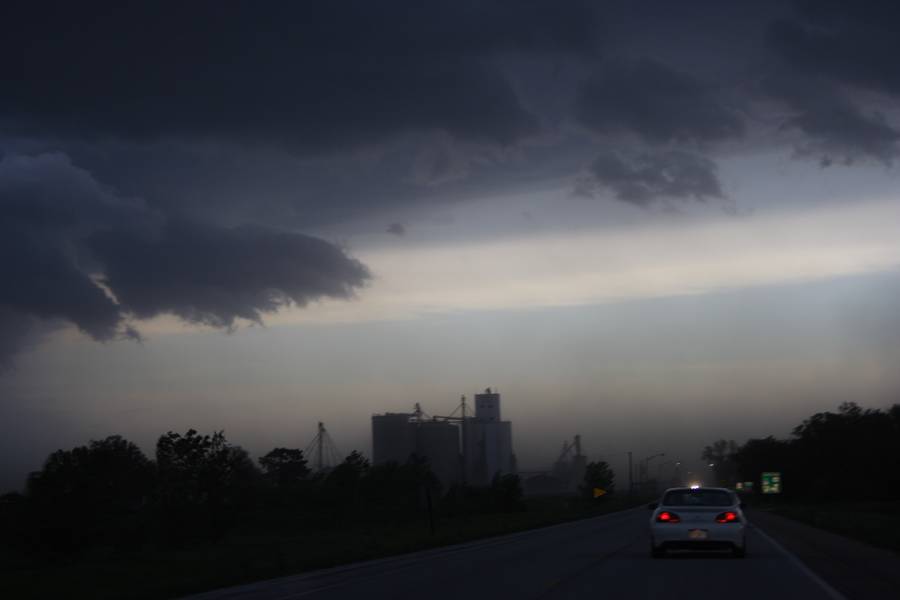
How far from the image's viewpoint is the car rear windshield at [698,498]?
26031mm

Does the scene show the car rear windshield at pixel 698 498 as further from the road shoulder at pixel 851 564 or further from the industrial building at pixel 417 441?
the industrial building at pixel 417 441

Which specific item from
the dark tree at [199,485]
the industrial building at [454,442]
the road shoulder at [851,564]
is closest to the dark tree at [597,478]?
the industrial building at [454,442]

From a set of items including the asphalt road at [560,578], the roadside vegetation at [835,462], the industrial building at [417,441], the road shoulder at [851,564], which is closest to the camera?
the asphalt road at [560,578]

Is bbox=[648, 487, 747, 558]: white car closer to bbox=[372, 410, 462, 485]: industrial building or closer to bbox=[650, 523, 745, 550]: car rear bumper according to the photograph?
bbox=[650, 523, 745, 550]: car rear bumper

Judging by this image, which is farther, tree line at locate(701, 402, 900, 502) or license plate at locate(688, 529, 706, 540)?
tree line at locate(701, 402, 900, 502)

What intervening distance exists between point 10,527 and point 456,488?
195ft

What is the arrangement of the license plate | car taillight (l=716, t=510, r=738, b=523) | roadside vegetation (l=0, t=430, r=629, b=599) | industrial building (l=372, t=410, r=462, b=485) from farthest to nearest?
industrial building (l=372, t=410, r=462, b=485), roadside vegetation (l=0, t=430, r=629, b=599), car taillight (l=716, t=510, r=738, b=523), the license plate

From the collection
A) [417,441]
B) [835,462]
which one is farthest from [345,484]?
[835,462]

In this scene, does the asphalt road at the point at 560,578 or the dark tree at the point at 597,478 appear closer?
the asphalt road at the point at 560,578

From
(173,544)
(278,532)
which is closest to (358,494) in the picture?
(278,532)

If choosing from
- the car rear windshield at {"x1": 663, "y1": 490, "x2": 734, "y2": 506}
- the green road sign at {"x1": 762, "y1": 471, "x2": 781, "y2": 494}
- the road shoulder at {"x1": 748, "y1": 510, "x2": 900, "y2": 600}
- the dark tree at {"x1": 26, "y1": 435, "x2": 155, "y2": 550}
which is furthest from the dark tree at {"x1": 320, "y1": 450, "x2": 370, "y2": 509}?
the car rear windshield at {"x1": 663, "y1": 490, "x2": 734, "y2": 506}

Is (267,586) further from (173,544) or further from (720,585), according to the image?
(173,544)

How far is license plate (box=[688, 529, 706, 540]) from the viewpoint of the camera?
25391mm

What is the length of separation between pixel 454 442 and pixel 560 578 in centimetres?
12300
